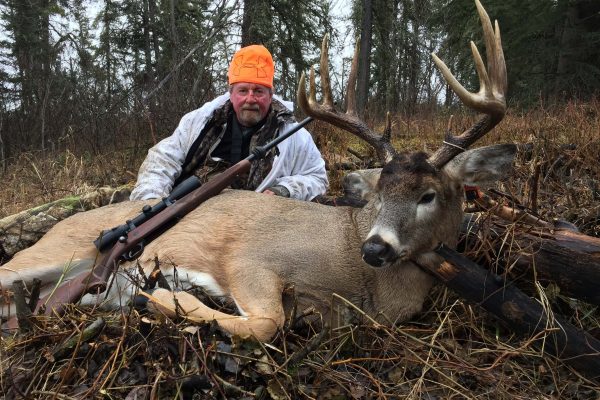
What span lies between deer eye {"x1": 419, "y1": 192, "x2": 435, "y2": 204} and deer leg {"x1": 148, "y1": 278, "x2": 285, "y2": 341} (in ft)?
3.28

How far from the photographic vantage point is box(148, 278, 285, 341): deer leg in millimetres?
2613

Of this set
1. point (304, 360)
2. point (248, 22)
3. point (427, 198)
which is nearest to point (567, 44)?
point (248, 22)

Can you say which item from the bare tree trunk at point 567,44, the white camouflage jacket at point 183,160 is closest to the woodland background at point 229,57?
the bare tree trunk at point 567,44

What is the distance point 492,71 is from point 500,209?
3.61 feet

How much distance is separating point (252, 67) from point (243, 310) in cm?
276

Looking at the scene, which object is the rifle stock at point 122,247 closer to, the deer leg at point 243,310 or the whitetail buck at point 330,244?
the whitetail buck at point 330,244

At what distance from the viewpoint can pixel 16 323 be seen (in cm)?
284

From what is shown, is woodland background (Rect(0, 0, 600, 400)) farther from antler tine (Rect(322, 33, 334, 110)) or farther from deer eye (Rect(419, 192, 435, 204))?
antler tine (Rect(322, 33, 334, 110))

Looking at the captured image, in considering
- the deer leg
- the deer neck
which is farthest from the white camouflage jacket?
the deer leg

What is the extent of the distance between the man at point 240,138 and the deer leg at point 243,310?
1923 millimetres

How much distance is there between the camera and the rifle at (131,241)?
2.97m

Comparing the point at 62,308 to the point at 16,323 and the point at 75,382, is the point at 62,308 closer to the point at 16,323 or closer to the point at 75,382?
the point at 16,323

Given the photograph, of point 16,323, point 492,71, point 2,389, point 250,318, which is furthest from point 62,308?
point 492,71

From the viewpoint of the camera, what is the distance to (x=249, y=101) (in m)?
4.81
